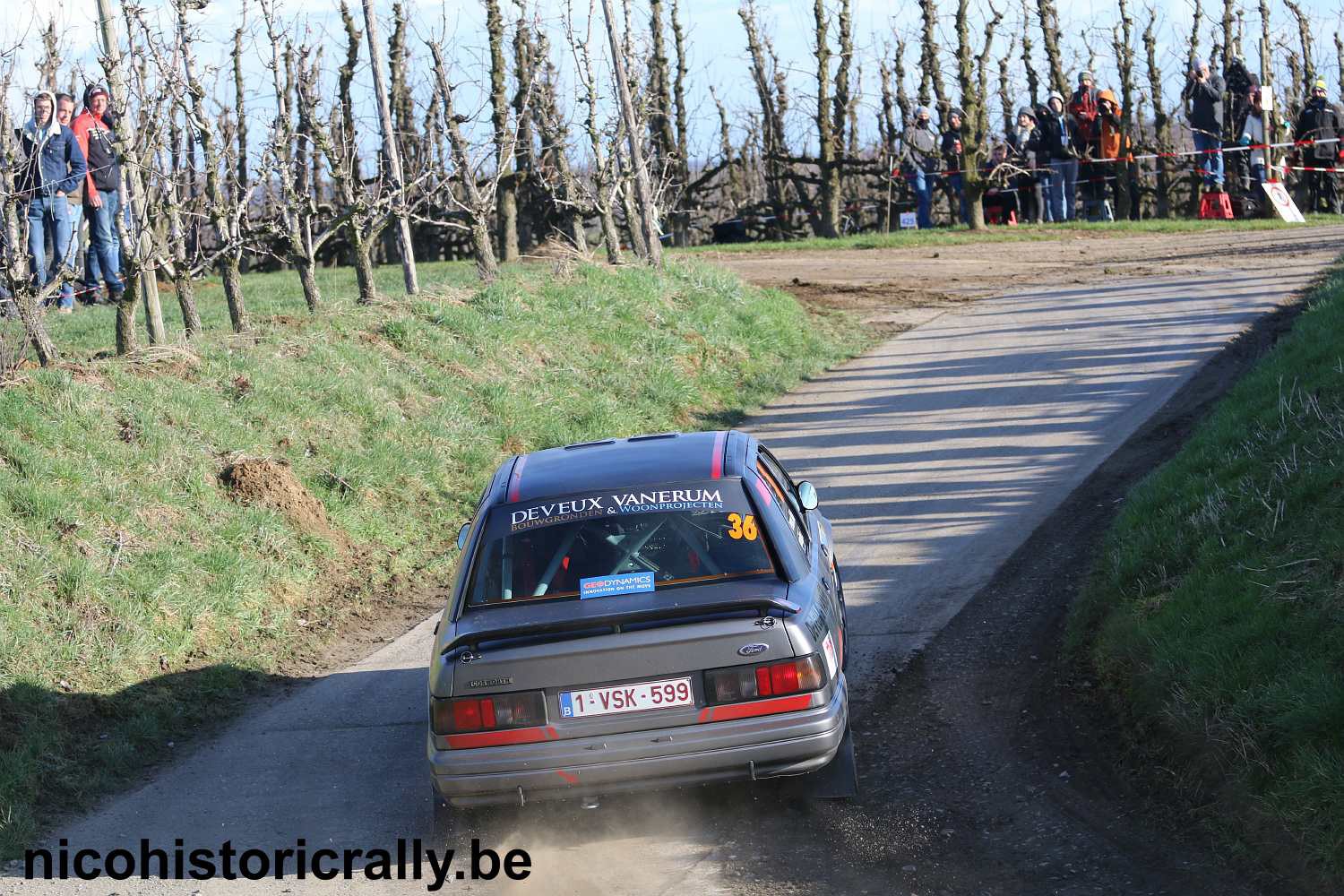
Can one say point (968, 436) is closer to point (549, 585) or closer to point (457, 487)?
point (457, 487)

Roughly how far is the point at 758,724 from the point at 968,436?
28.3 feet

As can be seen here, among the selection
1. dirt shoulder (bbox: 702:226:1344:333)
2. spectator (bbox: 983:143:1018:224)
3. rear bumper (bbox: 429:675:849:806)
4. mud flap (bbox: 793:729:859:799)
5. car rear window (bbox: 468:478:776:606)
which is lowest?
mud flap (bbox: 793:729:859:799)

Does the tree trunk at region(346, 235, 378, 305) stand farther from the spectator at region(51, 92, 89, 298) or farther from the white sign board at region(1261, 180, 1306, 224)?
the white sign board at region(1261, 180, 1306, 224)

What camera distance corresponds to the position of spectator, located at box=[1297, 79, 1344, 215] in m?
28.8

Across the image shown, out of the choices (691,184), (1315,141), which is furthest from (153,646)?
(691,184)

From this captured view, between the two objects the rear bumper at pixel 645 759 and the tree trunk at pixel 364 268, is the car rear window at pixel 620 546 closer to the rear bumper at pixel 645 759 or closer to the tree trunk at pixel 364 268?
the rear bumper at pixel 645 759

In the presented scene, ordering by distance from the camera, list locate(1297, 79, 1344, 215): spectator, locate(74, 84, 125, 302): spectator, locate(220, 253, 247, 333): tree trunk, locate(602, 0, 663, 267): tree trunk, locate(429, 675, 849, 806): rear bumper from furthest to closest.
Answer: locate(1297, 79, 1344, 215): spectator → locate(602, 0, 663, 267): tree trunk → locate(74, 84, 125, 302): spectator → locate(220, 253, 247, 333): tree trunk → locate(429, 675, 849, 806): rear bumper

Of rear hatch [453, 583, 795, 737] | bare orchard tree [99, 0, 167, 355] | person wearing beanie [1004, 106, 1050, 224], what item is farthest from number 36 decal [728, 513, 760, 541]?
person wearing beanie [1004, 106, 1050, 224]

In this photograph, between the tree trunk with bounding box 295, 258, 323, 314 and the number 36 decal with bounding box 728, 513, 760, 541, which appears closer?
the number 36 decal with bounding box 728, 513, 760, 541

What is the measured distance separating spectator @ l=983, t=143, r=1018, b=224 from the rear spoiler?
25.5m

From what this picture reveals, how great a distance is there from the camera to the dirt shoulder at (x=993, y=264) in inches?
882

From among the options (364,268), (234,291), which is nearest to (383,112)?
(364,268)

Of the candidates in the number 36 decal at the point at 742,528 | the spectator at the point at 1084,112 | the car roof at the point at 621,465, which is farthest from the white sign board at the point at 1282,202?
the number 36 decal at the point at 742,528

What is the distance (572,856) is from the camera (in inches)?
211
